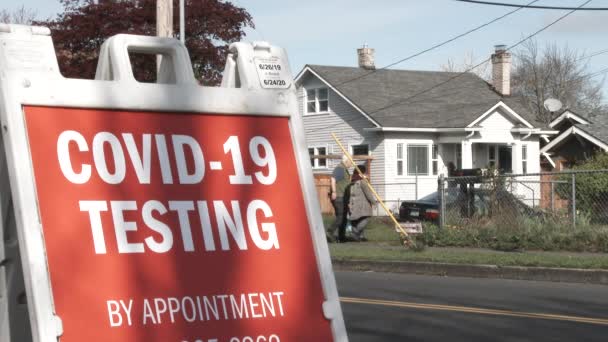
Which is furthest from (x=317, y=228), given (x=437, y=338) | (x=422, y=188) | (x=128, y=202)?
(x=422, y=188)

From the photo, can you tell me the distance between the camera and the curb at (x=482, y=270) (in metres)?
15.3

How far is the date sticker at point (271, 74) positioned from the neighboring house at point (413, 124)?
117 feet

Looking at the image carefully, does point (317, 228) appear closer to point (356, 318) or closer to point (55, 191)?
point (55, 191)

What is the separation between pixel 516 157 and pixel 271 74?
40321 millimetres

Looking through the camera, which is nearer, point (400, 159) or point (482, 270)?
point (482, 270)

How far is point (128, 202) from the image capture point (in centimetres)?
345

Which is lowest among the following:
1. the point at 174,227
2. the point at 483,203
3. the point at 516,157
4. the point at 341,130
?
the point at 516,157

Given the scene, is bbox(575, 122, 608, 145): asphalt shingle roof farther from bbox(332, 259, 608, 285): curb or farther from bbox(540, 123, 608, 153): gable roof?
bbox(332, 259, 608, 285): curb

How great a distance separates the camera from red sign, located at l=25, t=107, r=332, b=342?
10.9 feet

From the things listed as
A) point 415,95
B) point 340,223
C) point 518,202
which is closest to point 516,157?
Result: point 415,95

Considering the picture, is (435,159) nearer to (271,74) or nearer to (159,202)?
(271,74)

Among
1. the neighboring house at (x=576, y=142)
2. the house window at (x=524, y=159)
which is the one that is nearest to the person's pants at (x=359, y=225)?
the neighboring house at (x=576, y=142)

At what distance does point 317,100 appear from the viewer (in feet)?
145

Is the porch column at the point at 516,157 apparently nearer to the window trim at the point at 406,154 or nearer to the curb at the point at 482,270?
the window trim at the point at 406,154
